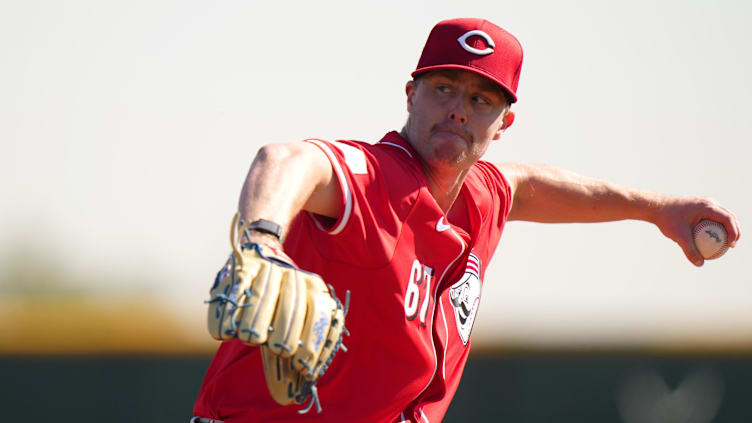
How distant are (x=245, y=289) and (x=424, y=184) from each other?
3.44ft

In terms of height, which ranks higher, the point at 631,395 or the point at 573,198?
the point at 573,198

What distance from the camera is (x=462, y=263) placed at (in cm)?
301

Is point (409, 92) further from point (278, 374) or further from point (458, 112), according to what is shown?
point (278, 374)

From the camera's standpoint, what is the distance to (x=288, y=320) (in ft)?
6.07

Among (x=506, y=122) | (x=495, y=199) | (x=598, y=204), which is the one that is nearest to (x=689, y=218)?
(x=598, y=204)

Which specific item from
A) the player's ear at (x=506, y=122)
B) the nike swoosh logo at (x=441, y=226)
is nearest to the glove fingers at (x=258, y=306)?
the nike swoosh logo at (x=441, y=226)

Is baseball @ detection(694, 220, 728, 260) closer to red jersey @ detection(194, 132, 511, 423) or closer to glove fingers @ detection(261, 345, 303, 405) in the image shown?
red jersey @ detection(194, 132, 511, 423)

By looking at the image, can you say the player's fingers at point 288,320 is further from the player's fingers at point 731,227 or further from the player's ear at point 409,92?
the player's fingers at point 731,227

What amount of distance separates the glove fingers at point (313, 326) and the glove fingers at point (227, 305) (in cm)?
16

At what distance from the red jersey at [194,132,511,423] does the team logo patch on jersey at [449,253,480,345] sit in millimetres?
20

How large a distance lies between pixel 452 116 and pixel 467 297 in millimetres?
760

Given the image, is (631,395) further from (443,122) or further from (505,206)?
(443,122)

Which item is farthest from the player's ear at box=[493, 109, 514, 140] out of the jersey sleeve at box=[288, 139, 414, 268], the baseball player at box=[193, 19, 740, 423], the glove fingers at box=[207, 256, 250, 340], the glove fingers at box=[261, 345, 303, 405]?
the glove fingers at box=[207, 256, 250, 340]

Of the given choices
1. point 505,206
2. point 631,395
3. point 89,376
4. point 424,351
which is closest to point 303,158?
point 424,351
